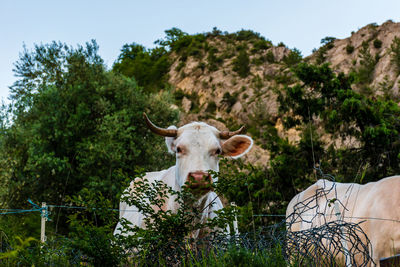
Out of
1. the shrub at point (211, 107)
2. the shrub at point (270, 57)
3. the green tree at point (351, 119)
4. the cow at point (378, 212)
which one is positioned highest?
the shrub at point (270, 57)

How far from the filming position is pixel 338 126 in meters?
9.95

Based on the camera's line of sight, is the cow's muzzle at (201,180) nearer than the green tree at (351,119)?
Yes

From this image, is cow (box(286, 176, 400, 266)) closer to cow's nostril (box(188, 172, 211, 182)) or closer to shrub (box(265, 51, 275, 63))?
cow's nostril (box(188, 172, 211, 182))

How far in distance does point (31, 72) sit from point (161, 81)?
38.5m

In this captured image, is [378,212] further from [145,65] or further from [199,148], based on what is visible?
[145,65]

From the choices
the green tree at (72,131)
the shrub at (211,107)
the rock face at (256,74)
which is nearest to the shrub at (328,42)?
the rock face at (256,74)

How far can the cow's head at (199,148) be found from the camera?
167 inches

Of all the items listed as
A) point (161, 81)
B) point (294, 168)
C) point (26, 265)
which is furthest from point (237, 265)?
point (161, 81)

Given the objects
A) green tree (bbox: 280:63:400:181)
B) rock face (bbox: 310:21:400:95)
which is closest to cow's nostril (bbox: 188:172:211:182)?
green tree (bbox: 280:63:400:181)

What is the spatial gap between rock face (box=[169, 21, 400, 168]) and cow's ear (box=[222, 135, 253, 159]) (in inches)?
757

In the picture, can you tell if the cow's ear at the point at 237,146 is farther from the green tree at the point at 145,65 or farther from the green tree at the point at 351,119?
the green tree at the point at 145,65

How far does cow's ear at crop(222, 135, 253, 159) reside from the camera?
5.13m

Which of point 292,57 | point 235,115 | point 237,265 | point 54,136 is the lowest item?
point 237,265

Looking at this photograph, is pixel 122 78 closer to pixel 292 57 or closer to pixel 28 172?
pixel 28 172
